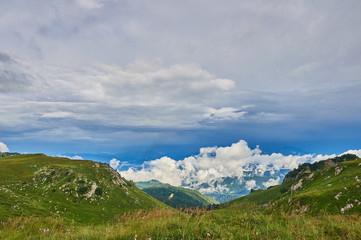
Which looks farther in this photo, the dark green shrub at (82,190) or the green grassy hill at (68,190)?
the dark green shrub at (82,190)

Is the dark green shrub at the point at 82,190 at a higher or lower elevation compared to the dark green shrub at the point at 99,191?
higher

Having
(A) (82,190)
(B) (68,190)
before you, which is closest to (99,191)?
(A) (82,190)

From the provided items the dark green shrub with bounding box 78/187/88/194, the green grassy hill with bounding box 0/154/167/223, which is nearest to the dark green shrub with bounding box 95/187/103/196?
the green grassy hill with bounding box 0/154/167/223

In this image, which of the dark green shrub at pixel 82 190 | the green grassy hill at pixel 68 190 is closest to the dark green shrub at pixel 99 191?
the green grassy hill at pixel 68 190

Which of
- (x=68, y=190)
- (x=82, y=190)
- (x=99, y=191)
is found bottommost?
(x=99, y=191)

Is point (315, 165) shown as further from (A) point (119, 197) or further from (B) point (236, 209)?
(B) point (236, 209)

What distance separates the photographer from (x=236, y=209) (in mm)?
12688

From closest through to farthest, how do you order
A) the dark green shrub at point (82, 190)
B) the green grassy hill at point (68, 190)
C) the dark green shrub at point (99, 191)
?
1. the green grassy hill at point (68, 190)
2. the dark green shrub at point (82, 190)
3. the dark green shrub at point (99, 191)

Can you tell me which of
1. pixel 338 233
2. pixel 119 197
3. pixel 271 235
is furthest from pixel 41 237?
pixel 119 197

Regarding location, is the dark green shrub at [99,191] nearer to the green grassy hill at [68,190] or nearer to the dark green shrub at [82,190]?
the green grassy hill at [68,190]

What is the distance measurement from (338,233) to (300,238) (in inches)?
118

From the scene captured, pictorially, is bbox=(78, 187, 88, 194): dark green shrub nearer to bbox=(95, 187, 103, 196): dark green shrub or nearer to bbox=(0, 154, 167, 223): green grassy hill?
bbox=(0, 154, 167, 223): green grassy hill

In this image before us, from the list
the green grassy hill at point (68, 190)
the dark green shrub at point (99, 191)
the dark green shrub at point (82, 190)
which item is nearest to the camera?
the green grassy hill at point (68, 190)

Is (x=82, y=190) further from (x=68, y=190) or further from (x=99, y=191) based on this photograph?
(x=99, y=191)
